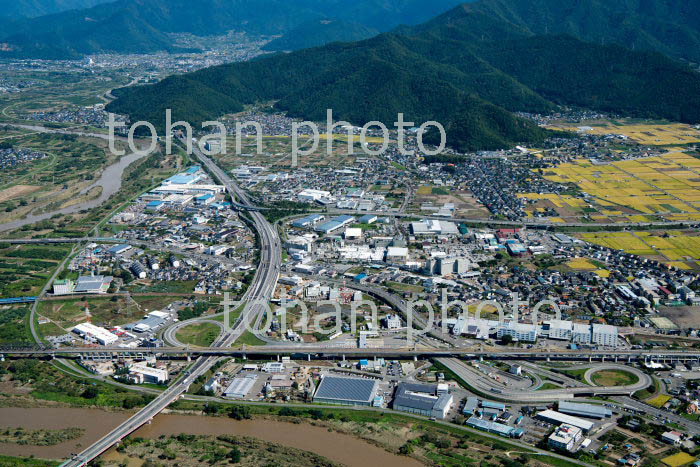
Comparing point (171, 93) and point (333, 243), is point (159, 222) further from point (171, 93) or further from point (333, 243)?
point (171, 93)

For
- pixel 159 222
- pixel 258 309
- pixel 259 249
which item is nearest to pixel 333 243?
pixel 259 249

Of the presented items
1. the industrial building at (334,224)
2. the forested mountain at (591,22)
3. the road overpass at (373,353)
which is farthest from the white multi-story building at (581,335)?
the forested mountain at (591,22)

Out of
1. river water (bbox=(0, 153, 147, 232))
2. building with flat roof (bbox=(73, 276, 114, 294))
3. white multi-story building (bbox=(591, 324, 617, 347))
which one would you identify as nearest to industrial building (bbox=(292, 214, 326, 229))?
building with flat roof (bbox=(73, 276, 114, 294))

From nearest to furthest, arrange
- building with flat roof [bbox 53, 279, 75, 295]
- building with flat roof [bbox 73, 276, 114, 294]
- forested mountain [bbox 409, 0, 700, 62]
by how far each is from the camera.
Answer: building with flat roof [bbox 53, 279, 75, 295] < building with flat roof [bbox 73, 276, 114, 294] < forested mountain [bbox 409, 0, 700, 62]

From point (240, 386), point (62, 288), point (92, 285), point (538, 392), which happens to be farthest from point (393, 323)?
point (62, 288)

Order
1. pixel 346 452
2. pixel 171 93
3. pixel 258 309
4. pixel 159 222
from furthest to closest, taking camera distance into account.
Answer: pixel 171 93
pixel 159 222
pixel 258 309
pixel 346 452

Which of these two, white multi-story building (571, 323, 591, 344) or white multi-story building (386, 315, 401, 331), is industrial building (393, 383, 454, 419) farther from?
white multi-story building (571, 323, 591, 344)

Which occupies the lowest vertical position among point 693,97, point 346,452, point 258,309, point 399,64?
point 346,452

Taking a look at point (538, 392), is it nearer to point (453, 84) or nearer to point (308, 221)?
point (308, 221)
